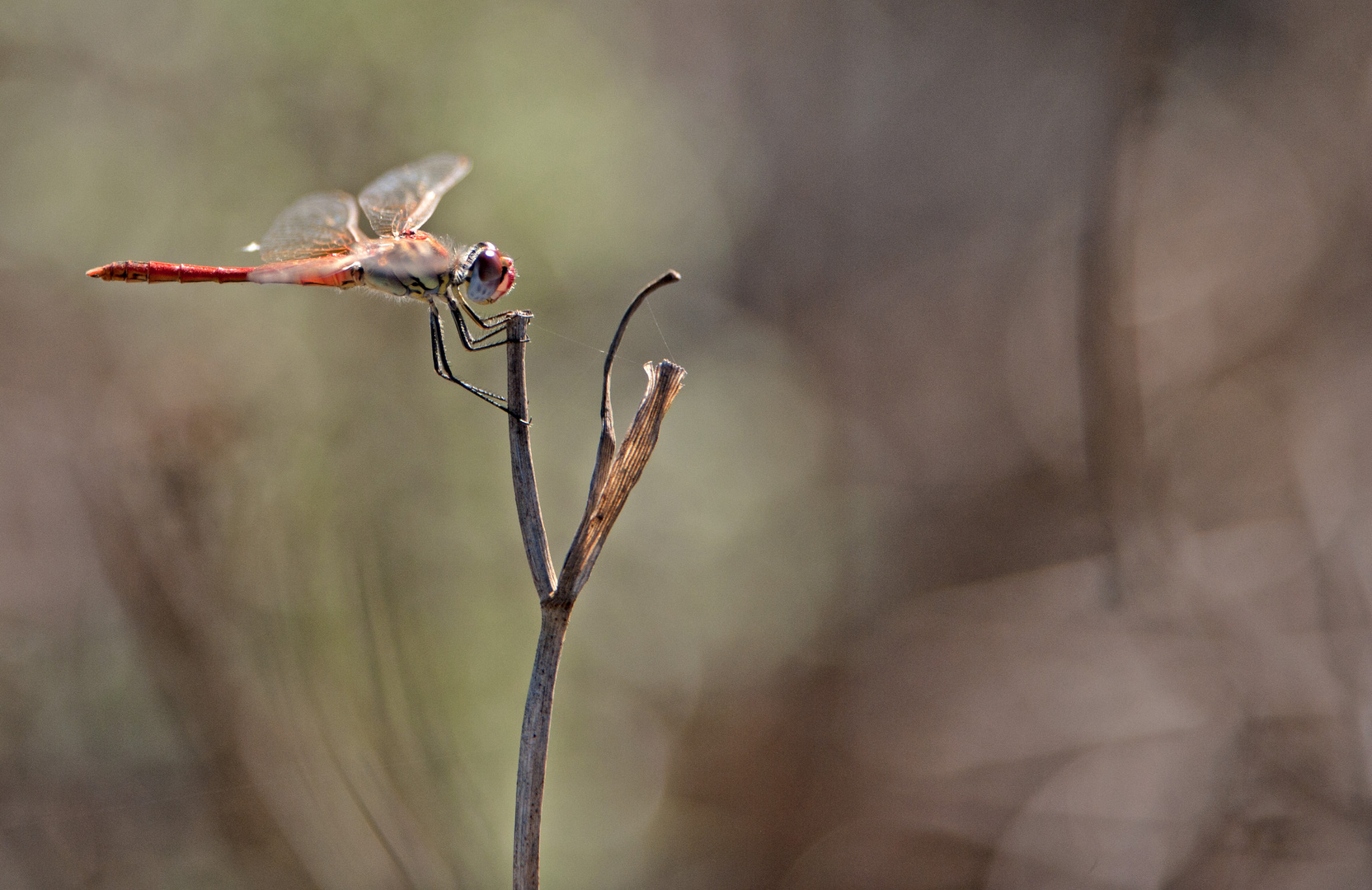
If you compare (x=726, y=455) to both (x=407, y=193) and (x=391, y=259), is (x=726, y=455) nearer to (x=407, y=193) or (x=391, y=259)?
(x=407, y=193)

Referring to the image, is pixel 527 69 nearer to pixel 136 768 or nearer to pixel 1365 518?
pixel 136 768

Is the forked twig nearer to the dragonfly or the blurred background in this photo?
the dragonfly

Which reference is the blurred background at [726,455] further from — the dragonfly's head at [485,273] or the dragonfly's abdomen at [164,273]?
the dragonfly's head at [485,273]

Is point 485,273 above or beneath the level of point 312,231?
beneath

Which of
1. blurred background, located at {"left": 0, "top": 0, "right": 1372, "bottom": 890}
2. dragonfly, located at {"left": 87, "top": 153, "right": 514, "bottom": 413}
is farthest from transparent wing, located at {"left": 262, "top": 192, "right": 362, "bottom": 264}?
blurred background, located at {"left": 0, "top": 0, "right": 1372, "bottom": 890}

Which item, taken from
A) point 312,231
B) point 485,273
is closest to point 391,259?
point 485,273

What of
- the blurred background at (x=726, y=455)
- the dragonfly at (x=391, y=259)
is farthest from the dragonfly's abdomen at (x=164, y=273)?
the blurred background at (x=726, y=455)
